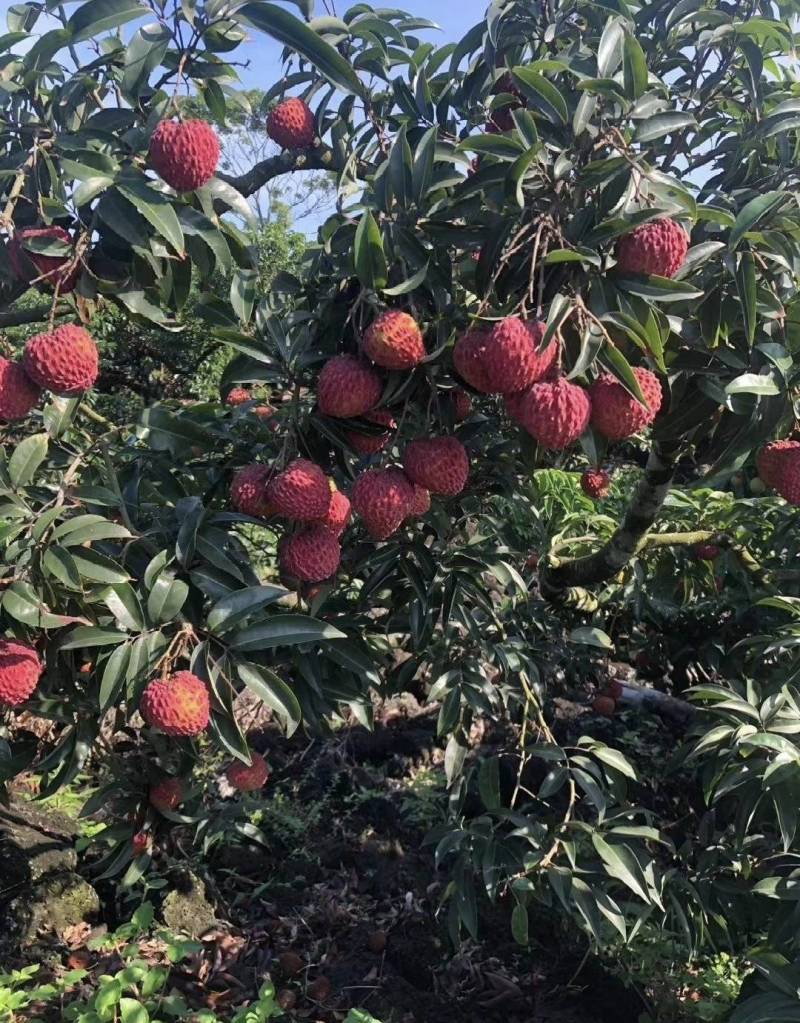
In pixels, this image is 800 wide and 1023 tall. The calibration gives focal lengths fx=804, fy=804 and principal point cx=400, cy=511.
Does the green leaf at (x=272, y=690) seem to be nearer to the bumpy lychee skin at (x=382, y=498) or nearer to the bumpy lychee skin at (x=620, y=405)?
the bumpy lychee skin at (x=382, y=498)

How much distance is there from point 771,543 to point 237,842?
1.87 m

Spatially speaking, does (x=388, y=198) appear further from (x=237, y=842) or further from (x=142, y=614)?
(x=237, y=842)

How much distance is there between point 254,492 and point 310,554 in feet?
0.43

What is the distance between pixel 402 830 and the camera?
8.94 ft

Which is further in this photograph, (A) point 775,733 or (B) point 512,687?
(B) point 512,687

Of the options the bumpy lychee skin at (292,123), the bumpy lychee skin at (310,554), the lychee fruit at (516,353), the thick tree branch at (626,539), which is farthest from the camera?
the thick tree branch at (626,539)

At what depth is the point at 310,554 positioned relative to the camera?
1243 millimetres

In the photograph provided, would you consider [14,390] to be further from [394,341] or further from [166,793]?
[166,793]

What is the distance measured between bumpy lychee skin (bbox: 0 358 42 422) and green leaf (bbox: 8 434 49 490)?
0.29 ft

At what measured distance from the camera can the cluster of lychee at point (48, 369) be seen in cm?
107

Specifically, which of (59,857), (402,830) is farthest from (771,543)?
(59,857)

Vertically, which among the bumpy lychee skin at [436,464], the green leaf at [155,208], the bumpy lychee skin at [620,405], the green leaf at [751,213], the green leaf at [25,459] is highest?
the green leaf at [155,208]

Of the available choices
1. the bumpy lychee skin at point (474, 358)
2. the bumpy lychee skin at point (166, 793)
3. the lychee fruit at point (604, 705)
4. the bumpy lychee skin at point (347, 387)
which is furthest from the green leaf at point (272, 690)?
the lychee fruit at point (604, 705)

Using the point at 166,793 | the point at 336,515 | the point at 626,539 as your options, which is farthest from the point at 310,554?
the point at 166,793
